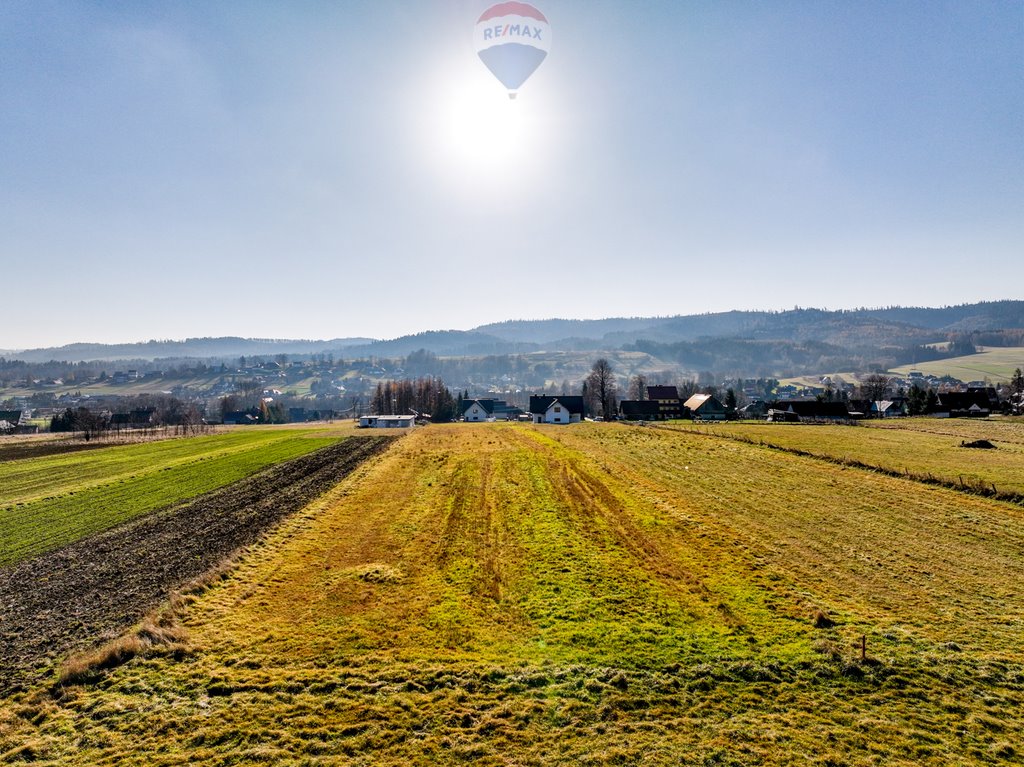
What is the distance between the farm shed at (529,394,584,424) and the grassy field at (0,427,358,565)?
45.2m

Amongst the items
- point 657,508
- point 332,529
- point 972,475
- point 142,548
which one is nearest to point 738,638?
point 657,508

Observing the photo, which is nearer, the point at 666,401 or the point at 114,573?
the point at 114,573

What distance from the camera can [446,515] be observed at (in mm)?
24922

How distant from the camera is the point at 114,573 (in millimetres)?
18359

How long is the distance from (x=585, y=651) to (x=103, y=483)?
133ft

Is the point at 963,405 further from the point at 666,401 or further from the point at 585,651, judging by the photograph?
the point at 585,651

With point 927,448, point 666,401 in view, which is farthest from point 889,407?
point 927,448

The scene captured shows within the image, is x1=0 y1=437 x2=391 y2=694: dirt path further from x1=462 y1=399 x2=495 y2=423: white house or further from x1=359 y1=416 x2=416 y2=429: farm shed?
x1=462 y1=399 x2=495 y2=423: white house

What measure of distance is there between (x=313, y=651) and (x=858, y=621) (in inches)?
583

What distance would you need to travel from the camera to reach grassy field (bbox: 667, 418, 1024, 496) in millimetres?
32875

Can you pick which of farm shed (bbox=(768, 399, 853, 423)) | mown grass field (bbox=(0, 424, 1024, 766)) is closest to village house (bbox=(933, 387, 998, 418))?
farm shed (bbox=(768, 399, 853, 423))

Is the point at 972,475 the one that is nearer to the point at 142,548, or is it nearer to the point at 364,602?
the point at 364,602

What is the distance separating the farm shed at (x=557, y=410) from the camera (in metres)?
95.4

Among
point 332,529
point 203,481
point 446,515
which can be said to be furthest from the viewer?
point 203,481
